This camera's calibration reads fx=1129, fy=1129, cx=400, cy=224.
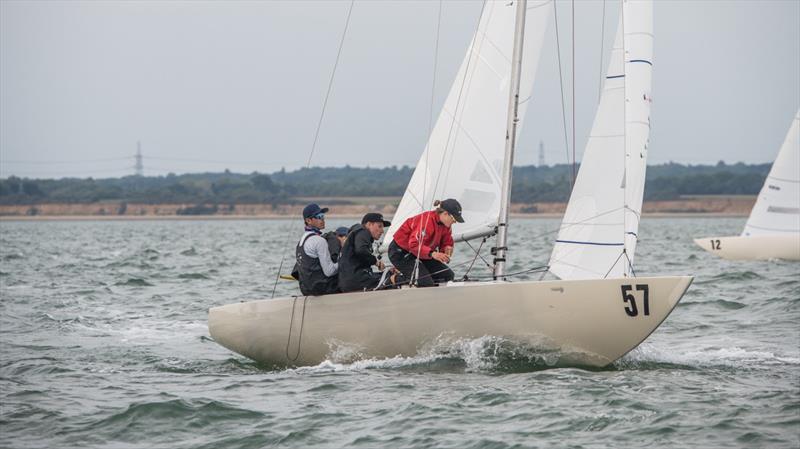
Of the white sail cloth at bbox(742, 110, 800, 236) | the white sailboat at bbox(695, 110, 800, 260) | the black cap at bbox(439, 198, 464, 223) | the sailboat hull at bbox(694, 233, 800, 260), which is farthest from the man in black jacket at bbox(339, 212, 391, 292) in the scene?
the white sail cloth at bbox(742, 110, 800, 236)

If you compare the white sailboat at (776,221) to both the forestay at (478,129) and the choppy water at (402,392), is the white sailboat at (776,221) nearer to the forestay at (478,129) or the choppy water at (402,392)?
the choppy water at (402,392)

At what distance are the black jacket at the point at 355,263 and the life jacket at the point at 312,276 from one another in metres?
0.17

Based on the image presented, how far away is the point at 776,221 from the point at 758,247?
93 cm

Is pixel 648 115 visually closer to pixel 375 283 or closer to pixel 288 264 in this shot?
pixel 375 283

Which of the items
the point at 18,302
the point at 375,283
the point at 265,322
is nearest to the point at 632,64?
the point at 375,283

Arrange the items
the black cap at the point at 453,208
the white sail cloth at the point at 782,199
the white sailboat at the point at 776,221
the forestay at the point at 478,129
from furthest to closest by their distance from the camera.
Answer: the white sail cloth at the point at 782,199
the white sailboat at the point at 776,221
the forestay at the point at 478,129
the black cap at the point at 453,208

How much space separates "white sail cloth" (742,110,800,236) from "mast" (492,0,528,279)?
1720 centimetres

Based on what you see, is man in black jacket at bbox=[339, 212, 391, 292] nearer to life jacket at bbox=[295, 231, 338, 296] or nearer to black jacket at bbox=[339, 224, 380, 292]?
black jacket at bbox=[339, 224, 380, 292]

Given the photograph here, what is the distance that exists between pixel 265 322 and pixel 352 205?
107 metres

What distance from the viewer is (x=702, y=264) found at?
83.7 ft

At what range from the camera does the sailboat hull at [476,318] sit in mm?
9773

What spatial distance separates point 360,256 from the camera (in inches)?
423

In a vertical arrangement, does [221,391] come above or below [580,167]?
below

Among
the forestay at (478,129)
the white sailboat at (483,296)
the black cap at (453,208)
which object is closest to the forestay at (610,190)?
the white sailboat at (483,296)
